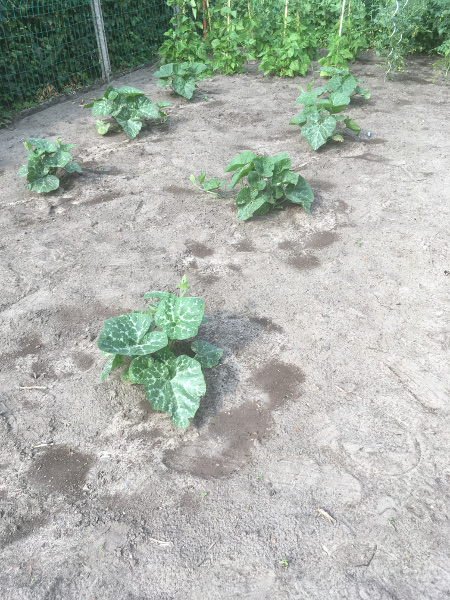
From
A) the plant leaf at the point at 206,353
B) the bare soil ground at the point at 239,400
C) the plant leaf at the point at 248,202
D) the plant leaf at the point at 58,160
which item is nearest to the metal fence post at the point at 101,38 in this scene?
the bare soil ground at the point at 239,400

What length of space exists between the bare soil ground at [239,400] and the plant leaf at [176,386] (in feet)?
0.35

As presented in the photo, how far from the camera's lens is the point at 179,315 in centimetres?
251

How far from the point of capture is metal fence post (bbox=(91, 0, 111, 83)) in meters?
6.39

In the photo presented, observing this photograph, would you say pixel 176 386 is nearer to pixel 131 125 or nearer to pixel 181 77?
pixel 131 125

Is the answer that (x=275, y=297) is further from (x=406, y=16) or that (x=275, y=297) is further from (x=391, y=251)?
(x=406, y=16)

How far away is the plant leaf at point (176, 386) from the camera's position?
227 cm

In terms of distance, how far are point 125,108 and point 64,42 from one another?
1.91 metres

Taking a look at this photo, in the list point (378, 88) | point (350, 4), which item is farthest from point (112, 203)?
point (350, 4)

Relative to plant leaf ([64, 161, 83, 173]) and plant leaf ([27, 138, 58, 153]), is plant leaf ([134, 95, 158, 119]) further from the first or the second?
plant leaf ([27, 138, 58, 153])

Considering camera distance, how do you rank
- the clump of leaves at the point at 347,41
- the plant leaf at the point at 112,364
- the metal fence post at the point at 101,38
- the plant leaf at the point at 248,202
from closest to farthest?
the plant leaf at the point at 112,364, the plant leaf at the point at 248,202, the metal fence post at the point at 101,38, the clump of leaves at the point at 347,41

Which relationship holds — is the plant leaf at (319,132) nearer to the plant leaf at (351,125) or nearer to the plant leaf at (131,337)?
the plant leaf at (351,125)

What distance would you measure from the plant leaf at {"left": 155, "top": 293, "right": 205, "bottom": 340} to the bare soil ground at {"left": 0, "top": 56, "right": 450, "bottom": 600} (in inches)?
11.8

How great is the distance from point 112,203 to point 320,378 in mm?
2390

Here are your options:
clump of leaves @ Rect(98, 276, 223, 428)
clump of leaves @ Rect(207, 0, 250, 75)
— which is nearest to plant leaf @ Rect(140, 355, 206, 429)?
clump of leaves @ Rect(98, 276, 223, 428)
